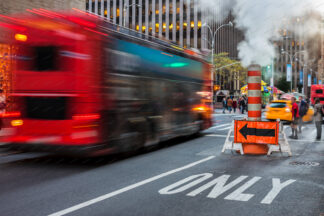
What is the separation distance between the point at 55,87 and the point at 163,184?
3327 mm

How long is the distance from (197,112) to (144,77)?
4838mm

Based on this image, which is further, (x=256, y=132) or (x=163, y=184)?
(x=256, y=132)

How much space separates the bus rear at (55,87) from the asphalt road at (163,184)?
790mm

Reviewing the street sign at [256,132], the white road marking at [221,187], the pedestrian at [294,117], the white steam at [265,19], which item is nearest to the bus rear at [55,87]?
the white road marking at [221,187]

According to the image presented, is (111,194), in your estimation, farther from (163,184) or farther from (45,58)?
(45,58)

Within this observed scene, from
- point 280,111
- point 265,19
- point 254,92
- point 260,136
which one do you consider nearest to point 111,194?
point 260,136

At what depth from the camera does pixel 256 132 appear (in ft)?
35.3

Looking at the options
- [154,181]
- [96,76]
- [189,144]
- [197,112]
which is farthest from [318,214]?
[197,112]

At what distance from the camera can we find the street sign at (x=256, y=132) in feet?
34.4

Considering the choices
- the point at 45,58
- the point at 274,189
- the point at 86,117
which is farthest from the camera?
the point at 45,58

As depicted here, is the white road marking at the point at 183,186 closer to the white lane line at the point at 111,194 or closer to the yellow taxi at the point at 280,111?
the white lane line at the point at 111,194

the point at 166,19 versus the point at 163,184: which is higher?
the point at 166,19

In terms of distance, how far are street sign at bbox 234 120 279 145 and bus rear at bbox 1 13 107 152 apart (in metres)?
4.48

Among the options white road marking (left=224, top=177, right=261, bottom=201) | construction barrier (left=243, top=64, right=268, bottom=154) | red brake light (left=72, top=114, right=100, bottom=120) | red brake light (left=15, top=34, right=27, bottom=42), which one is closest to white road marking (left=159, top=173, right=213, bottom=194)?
white road marking (left=224, top=177, right=261, bottom=201)
